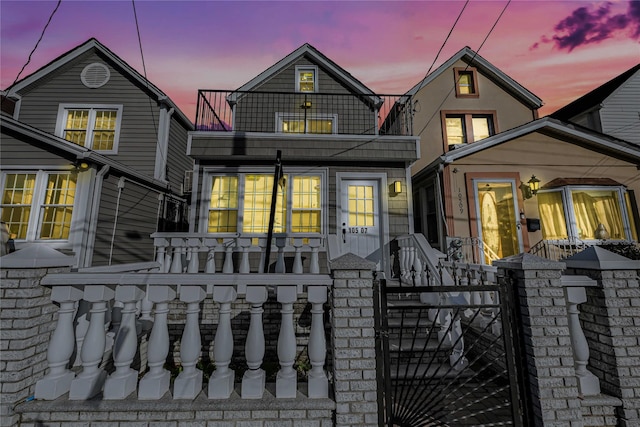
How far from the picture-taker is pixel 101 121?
29.8 feet

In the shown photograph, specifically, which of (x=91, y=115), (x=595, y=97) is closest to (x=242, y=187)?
(x=91, y=115)

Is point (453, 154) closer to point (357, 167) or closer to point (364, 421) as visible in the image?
point (357, 167)

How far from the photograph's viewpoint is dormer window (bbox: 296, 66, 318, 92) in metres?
8.92

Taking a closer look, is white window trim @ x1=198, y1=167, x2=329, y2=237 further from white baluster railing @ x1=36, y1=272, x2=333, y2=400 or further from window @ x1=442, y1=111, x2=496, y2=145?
window @ x1=442, y1=111, x2=496, y2=145

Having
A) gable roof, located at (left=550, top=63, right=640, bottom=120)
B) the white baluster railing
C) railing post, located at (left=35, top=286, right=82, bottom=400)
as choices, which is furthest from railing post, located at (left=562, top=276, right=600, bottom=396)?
gable roof, located at (left=550, top=63, right=640, bottom=120)

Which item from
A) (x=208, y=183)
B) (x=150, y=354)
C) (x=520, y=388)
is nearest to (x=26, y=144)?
(x=208, y=183)

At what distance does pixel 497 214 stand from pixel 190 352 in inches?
333

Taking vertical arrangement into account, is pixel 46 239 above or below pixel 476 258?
above

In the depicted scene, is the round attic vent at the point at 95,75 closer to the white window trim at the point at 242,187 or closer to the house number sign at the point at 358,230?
the white window trim at the point at 242,187

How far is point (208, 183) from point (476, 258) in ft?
24.5

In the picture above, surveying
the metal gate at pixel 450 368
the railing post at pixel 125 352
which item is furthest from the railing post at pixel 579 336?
the railing post at pixel 125 352

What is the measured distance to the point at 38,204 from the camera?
6387 mm

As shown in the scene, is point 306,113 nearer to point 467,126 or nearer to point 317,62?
point 317,62

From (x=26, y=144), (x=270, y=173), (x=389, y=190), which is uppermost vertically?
(x=26, y=144)
